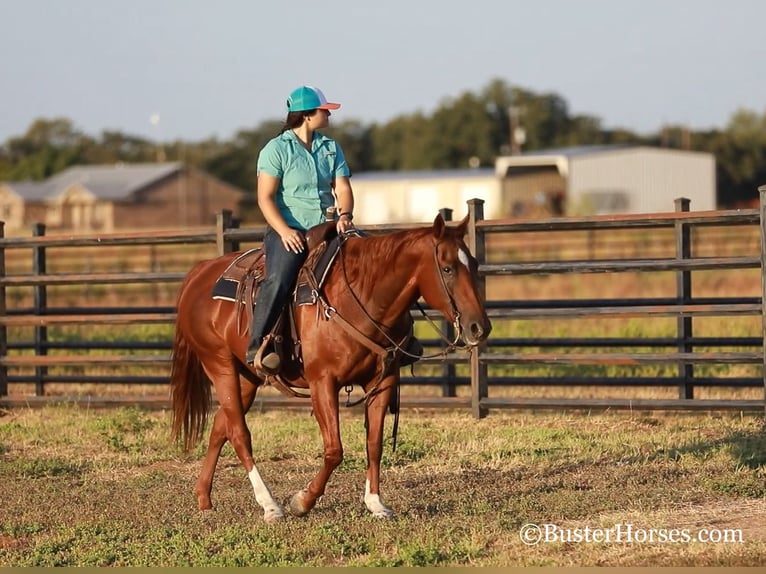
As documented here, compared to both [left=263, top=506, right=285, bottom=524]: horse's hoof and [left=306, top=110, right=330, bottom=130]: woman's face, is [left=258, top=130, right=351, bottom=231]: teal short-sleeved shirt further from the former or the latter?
[left=263, top=506, right=285, bottom=524]: horse's hoof

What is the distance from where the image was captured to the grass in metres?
6.72

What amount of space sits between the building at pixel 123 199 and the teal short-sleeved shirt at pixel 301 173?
6793 centimetres

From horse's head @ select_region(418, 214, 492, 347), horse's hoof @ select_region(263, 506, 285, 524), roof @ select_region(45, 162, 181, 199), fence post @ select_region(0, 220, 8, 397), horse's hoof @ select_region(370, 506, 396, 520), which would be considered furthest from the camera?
roof @ select_region(45, 162, 181, 199)

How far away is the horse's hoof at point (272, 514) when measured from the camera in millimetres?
7637

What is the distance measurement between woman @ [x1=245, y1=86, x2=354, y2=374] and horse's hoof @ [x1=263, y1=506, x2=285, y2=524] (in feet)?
2.71

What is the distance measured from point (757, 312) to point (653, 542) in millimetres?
4921

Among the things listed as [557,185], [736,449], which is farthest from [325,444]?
[557,185]

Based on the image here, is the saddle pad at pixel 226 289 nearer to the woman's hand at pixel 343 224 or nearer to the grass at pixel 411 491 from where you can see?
the woman's hand at pixel 343 224

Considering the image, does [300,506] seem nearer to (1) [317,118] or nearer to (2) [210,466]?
(2) [210,466]

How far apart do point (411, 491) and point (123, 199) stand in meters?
71.3

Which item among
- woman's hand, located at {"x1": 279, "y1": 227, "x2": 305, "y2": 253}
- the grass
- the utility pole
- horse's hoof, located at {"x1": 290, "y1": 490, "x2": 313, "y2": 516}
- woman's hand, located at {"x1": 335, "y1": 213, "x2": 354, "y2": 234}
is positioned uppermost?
the utility pole

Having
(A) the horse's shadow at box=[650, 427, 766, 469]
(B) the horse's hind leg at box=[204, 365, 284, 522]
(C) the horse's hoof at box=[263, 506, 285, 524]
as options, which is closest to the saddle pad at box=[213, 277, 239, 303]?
(B) the horse's hind leg at box=[204, 365, 284, 522]

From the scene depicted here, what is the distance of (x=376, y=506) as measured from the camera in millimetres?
7609

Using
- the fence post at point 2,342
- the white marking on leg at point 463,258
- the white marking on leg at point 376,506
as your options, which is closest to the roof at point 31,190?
the fence post at point 2,342
